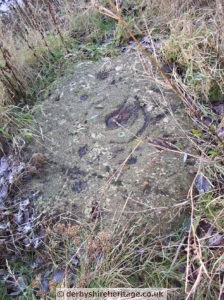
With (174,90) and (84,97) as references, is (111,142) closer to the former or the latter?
(84,97)

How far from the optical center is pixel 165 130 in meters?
2.66

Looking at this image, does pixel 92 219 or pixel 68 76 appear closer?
pixel 92 219

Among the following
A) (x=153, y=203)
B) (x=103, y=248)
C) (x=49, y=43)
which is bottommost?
(x=153, y=203)

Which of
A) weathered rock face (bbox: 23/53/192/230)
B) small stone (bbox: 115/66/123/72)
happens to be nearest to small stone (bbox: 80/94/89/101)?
A: weathered rock face (bbox: 23/53/192/230)

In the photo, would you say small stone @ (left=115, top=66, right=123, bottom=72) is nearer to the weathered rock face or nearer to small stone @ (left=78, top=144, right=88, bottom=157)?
the weathered rock face

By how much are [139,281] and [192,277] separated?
32 centimetres

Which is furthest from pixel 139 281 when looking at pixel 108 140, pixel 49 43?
pixel 49 43

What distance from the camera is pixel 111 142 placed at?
2732 mm

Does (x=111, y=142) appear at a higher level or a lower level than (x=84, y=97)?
lower

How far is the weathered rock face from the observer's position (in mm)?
2418

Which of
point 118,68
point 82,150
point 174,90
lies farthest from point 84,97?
point 174,90

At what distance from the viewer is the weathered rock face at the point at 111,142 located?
2.42 m

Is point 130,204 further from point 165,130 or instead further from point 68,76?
point 68,76

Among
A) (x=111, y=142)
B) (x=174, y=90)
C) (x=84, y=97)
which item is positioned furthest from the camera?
(x=84, y=97)
